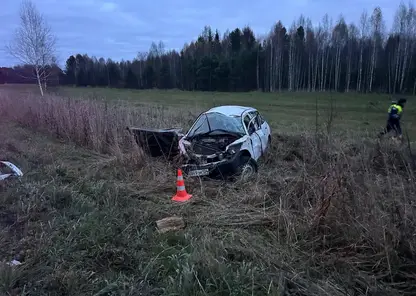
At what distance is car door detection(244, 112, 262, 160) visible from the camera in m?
7.14

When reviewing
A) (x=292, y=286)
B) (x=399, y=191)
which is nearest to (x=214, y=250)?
(x=292, y=286)

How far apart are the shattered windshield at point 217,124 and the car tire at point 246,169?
0.74m

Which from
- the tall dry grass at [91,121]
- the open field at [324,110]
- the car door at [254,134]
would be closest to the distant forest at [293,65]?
the open field at [324,110]

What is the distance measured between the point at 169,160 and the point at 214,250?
4166 mm

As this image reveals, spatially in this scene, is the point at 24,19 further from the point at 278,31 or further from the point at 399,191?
the point at 278,31

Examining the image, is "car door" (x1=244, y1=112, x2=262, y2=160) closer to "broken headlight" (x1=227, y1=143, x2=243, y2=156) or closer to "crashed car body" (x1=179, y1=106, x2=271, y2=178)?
"crashed car body" (x1=179, y1=106, x2=271, y2=178)

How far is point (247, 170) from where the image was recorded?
6.35m

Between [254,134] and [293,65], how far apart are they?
42.2 metres

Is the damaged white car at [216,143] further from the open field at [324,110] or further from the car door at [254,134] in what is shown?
the open field at [324,110]

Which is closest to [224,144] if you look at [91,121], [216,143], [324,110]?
[216,143]

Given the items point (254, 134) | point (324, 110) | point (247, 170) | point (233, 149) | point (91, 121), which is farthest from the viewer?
point (91, 121)

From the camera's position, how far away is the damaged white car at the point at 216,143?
6.14m

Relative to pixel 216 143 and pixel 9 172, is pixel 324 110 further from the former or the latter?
pixel 9 172

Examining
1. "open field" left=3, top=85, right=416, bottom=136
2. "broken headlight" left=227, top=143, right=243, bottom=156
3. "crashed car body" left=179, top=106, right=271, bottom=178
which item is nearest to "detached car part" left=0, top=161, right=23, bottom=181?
"crashed car body" left=179, top=106, right=271, bottom=178
